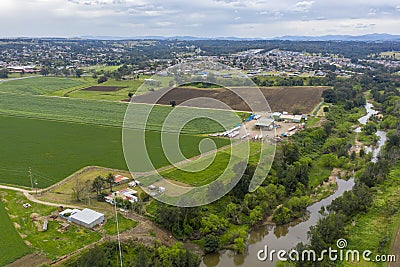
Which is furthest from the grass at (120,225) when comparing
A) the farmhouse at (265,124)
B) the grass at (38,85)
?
the grass at (38,85)

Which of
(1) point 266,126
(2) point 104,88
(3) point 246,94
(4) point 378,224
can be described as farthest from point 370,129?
(2) point 104,88

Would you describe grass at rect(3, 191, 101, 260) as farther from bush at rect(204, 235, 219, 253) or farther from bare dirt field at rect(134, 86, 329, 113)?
bare dirt field at rect(134, 86, 329, 113)

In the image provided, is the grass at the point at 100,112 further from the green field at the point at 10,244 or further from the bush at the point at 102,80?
the green field at the point at 10,244

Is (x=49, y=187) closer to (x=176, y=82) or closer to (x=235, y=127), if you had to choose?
(x=235, y=127)

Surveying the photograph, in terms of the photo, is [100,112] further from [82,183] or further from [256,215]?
[256,215]

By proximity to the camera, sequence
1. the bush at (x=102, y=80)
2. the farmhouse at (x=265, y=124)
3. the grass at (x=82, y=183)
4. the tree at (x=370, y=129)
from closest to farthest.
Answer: the grass at (x=82, y=183) < the farmhouse at (x=265, y=124) < the tree at (x=370, y=129) < the bush at (x=102, y=80)

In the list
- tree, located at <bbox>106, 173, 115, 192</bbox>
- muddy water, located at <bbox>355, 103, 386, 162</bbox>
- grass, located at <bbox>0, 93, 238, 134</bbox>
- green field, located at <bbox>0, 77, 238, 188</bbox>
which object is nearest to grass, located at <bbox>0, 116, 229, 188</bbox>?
green field, located at <bbox>0, 77, 238, 188</bbox>
